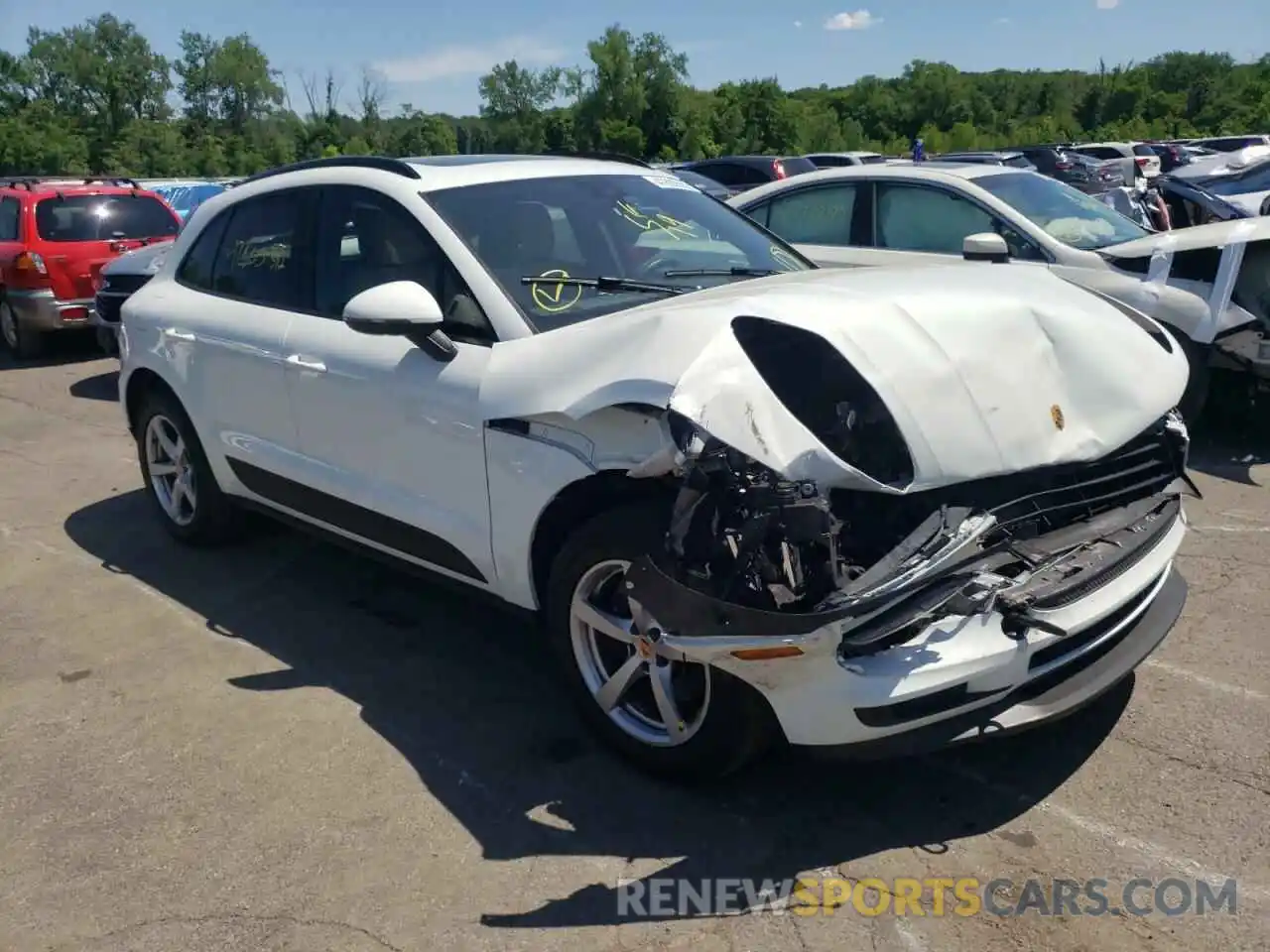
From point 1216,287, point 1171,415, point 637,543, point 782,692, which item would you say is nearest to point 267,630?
point 637,543

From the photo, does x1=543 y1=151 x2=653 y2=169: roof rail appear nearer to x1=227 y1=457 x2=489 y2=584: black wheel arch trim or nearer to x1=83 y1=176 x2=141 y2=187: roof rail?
x1=227 y1=457 x2=489 y2=584: black wheel arch trim

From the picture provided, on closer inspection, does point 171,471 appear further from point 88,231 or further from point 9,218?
point 9,218

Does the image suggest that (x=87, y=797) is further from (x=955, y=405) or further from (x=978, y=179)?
(x=978, y=179)

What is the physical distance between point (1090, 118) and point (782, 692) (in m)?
73.3

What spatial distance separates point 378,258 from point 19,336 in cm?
928

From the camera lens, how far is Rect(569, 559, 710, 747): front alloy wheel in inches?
130

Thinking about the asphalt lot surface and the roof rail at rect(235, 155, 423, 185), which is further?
the roof rail at rect(235, 155, 423, 185)

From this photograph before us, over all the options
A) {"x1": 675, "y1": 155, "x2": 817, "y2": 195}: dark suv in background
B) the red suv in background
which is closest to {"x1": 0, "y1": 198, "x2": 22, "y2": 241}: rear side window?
the red suv in background

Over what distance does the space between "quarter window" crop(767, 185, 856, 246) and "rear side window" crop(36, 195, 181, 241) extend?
723cm

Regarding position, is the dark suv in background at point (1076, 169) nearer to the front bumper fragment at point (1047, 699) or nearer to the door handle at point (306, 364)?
the front bumper fragment at point (1047, 699)

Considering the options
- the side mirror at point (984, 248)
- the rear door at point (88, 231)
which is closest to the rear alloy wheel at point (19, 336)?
the rear door at point (88, 231)

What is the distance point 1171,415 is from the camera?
3.73 meters

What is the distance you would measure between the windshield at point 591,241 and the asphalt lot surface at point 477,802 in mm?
1442

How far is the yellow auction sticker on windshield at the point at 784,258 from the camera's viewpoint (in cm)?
455
